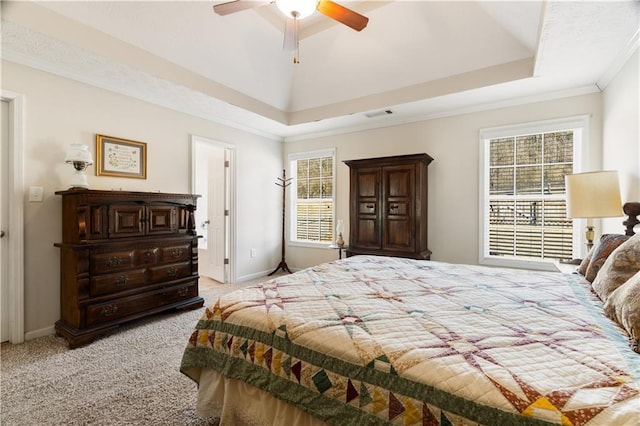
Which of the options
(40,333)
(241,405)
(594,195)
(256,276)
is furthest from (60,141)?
(594,195)

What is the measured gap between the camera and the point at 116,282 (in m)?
2.79

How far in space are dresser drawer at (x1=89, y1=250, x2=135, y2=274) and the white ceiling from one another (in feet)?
5.72

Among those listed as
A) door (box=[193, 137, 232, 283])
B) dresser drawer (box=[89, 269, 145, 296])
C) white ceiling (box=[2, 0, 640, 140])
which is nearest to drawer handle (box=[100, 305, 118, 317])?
dresser drawer (box=[89, 269, 145, 296])

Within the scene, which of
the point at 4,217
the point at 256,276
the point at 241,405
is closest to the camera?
the point at 241,405

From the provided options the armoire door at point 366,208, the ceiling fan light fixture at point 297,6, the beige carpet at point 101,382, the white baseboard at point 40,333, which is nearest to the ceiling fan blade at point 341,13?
the ceiling fan light fixture at point 297,6

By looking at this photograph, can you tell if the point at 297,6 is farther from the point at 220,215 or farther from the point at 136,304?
the point at 220,215

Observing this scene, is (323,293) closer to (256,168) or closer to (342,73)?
(342,73)

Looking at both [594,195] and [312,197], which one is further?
[312,197]

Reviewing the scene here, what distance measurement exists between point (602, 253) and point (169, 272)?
3.69m

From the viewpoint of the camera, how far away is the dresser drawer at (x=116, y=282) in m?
2.65

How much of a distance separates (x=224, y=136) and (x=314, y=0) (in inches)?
115

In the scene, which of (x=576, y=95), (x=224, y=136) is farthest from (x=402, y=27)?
(x=224, y=136)

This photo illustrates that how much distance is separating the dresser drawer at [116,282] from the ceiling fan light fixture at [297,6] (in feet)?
8.77

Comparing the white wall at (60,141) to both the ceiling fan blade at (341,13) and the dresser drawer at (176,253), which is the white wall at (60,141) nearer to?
the dresser drawer at (176,253)
